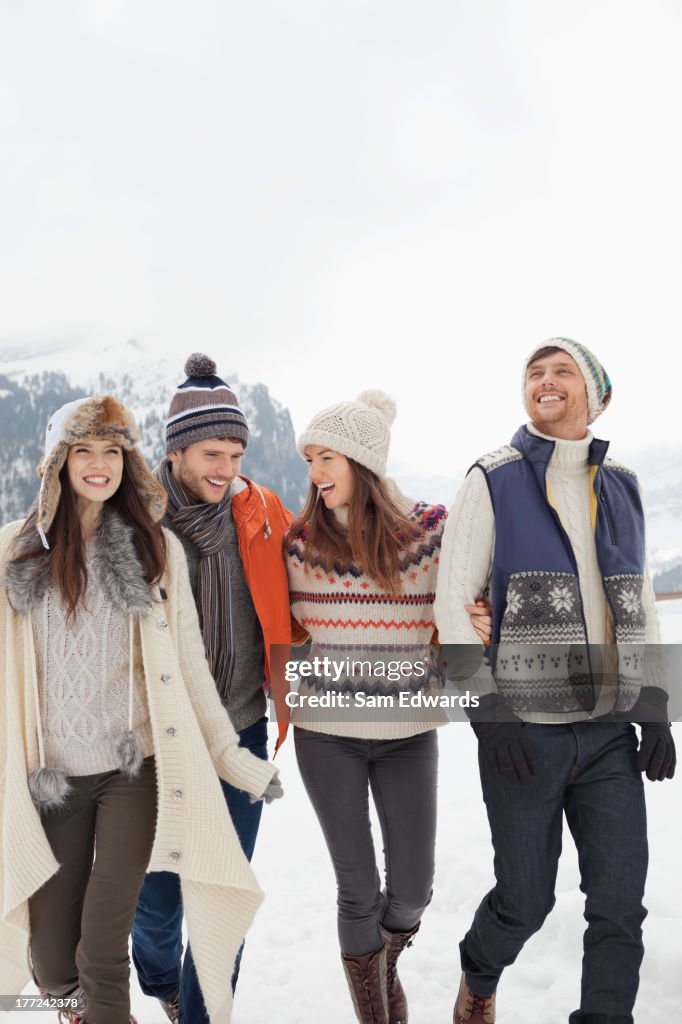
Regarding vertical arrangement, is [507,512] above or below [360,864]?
above

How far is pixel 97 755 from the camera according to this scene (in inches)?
83.9

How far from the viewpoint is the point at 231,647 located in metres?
2.52

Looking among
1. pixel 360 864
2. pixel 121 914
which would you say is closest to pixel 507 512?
pixel 360 864

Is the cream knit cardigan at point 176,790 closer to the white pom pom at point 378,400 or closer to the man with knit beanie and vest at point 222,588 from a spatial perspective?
the man with knit beanie and vest at point 222,588

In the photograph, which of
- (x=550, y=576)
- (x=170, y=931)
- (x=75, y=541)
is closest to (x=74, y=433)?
(x=75, y=541)

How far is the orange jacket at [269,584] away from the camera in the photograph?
254cm

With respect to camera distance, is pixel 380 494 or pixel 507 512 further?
pixel 380 494

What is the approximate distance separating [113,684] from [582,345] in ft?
6.10

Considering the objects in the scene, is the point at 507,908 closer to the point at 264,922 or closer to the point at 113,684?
the point at 113,684

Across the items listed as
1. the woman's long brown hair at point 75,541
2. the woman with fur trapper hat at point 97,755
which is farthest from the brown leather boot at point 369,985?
the woman's long brown hair at point 75,541

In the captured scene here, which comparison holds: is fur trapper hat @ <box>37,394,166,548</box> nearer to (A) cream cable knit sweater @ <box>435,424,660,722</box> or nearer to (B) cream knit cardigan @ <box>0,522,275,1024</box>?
(B) cream knit cardigan @ <box>0,522,275,1024</box>

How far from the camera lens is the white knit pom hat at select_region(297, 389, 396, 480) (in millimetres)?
2545

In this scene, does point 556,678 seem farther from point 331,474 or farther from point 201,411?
point 201,411

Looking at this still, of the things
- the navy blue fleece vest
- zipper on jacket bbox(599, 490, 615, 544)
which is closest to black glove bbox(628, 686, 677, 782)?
the navy blue fleece vest
